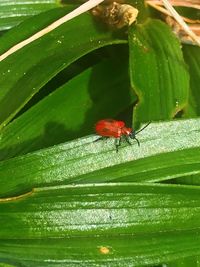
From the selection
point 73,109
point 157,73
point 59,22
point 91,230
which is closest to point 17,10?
point 59,22

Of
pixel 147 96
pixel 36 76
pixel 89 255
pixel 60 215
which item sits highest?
pixel 36 76

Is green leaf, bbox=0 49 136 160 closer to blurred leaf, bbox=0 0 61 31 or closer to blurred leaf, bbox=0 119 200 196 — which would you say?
blurred leaf, bbox=0 119 200 196

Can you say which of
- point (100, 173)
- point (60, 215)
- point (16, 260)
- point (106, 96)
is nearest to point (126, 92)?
point (106, 96)

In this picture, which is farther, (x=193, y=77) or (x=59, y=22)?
(x=193, y=77)

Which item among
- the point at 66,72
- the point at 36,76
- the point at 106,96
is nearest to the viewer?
the point at 36,76

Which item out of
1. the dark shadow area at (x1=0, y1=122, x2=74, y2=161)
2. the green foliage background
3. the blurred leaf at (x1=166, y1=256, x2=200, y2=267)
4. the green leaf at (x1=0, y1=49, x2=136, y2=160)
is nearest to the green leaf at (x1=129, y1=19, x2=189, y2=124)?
the green foliage background

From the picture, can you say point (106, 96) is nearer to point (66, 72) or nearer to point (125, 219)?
point (66, 72)

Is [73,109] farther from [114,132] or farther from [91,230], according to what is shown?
[91,230]
